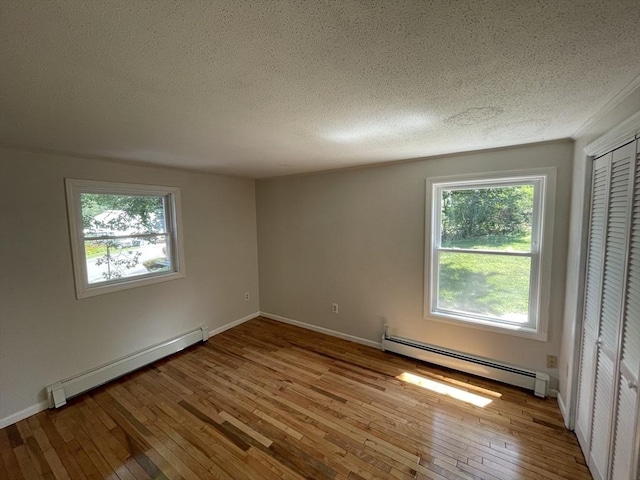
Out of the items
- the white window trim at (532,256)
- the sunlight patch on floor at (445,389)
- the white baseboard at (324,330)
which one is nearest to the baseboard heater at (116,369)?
the white baseboard at (324,330)

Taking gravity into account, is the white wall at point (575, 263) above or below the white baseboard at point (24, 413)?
above

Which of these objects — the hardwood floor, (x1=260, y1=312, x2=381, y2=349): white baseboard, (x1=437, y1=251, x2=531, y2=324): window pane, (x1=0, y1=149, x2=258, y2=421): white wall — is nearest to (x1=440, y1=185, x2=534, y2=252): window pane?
(x1=437, y1=251, x2=531, y2=324): window pane

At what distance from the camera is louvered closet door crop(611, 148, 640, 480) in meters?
1.22

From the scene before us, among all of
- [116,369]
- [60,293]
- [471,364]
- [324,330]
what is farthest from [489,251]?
[60,293]

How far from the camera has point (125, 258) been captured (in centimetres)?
293

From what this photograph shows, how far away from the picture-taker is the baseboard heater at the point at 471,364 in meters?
2.38

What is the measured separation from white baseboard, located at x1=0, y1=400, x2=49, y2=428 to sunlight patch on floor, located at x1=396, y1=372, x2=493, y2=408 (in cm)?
323

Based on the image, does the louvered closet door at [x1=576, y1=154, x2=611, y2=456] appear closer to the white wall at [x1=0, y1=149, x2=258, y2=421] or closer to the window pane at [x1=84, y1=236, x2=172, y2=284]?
the white wall at [x1=0, y1=149, x2=258, y2=421]

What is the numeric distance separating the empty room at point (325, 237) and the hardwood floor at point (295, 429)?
0.02m

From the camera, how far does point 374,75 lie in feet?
3.77

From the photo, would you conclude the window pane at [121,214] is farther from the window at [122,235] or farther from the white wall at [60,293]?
the white wall at [60,293]

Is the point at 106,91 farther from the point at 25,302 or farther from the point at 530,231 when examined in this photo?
the point at 530,231

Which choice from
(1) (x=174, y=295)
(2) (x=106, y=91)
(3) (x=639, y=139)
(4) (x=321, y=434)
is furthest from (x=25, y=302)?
(3) (x=639, y=139)

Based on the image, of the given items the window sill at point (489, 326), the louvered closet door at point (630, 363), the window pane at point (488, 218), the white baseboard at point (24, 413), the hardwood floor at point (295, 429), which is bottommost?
the hardwood floor at point (295, 429)
